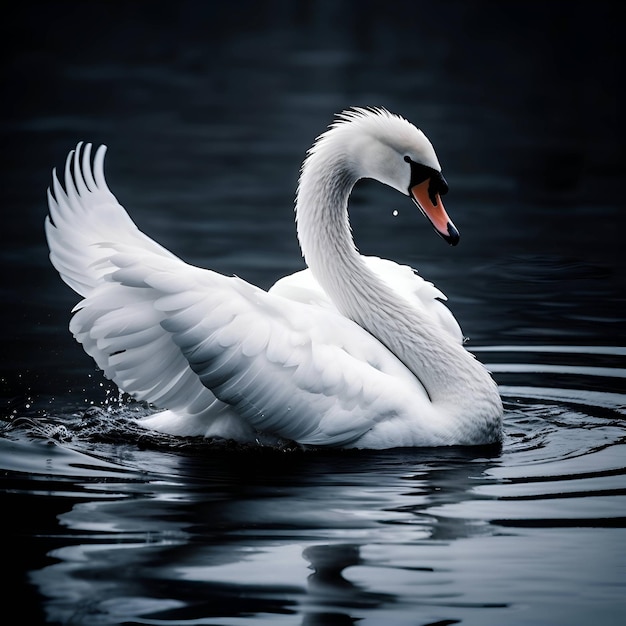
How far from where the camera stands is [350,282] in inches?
336

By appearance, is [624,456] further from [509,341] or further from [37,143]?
[37,143]

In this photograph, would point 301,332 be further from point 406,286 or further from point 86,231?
Result: point 406,286

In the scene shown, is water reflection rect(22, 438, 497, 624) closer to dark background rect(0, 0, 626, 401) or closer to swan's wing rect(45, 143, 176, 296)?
swan's wing rect(45, 143, 176, 296)

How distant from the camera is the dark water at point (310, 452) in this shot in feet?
19.2

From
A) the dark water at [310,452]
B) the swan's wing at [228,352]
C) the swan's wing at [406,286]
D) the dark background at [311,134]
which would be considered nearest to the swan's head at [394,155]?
the swan's wing at [406,286]

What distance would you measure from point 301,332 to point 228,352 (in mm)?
417

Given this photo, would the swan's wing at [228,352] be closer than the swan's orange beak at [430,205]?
Yes

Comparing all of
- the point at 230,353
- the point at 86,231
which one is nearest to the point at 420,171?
the point at 230,353

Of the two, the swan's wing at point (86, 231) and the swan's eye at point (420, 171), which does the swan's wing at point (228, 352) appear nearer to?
the swan's wing at point (86, 231)

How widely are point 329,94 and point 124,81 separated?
3.78m

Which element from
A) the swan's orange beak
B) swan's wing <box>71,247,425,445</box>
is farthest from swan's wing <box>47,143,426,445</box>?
the swan's orange beak

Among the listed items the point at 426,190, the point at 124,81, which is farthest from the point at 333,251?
the point at 124,81

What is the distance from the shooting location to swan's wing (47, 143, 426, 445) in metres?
7.45

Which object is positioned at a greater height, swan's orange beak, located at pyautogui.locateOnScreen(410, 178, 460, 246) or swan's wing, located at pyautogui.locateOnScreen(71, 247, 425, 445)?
swan's orange beak, located at pyautogui.locateOnScreen(410, 178, 460, 246)
